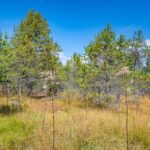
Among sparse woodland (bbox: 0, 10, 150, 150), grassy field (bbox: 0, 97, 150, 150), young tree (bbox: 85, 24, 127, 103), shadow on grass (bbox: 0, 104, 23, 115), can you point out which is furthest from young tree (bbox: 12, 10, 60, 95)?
grassy field (bbox: 0, 97, 150, 150)

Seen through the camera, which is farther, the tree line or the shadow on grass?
the tree line

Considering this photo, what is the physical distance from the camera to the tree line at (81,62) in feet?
62.1

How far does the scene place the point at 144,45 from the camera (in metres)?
27.6

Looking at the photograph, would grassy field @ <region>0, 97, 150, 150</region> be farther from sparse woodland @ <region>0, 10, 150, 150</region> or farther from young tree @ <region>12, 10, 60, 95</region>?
young tree @ <region>12, 10, 60, 95</region>

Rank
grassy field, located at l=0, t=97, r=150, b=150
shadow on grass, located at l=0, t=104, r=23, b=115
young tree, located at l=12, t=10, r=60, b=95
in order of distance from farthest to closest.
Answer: young tree, located at l=12, t=10, r=60, b=95 → shadow on grass, located at l=0, t=104, r=23, b=115 → grassy field, located at l=0, t=97, r=150, b=150

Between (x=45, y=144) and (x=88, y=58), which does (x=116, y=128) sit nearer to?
(x=45, y=144)

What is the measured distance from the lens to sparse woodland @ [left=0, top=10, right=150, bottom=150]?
274 inches

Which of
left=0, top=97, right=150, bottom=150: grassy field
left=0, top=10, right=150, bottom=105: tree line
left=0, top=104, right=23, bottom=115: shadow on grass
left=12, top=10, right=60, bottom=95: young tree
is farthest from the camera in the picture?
left=12, top=10, right=60, bottom=95: young tree

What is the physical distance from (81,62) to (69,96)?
3147 millimetres

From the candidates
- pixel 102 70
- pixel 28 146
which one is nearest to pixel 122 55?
pixel 102 70

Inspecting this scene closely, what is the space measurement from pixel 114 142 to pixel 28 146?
219cm

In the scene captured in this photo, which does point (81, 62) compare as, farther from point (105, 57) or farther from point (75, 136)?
point (75, 136)

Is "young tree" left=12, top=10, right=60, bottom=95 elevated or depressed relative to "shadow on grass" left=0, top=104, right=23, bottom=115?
elevated

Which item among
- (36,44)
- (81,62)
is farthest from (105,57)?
(36,44)
